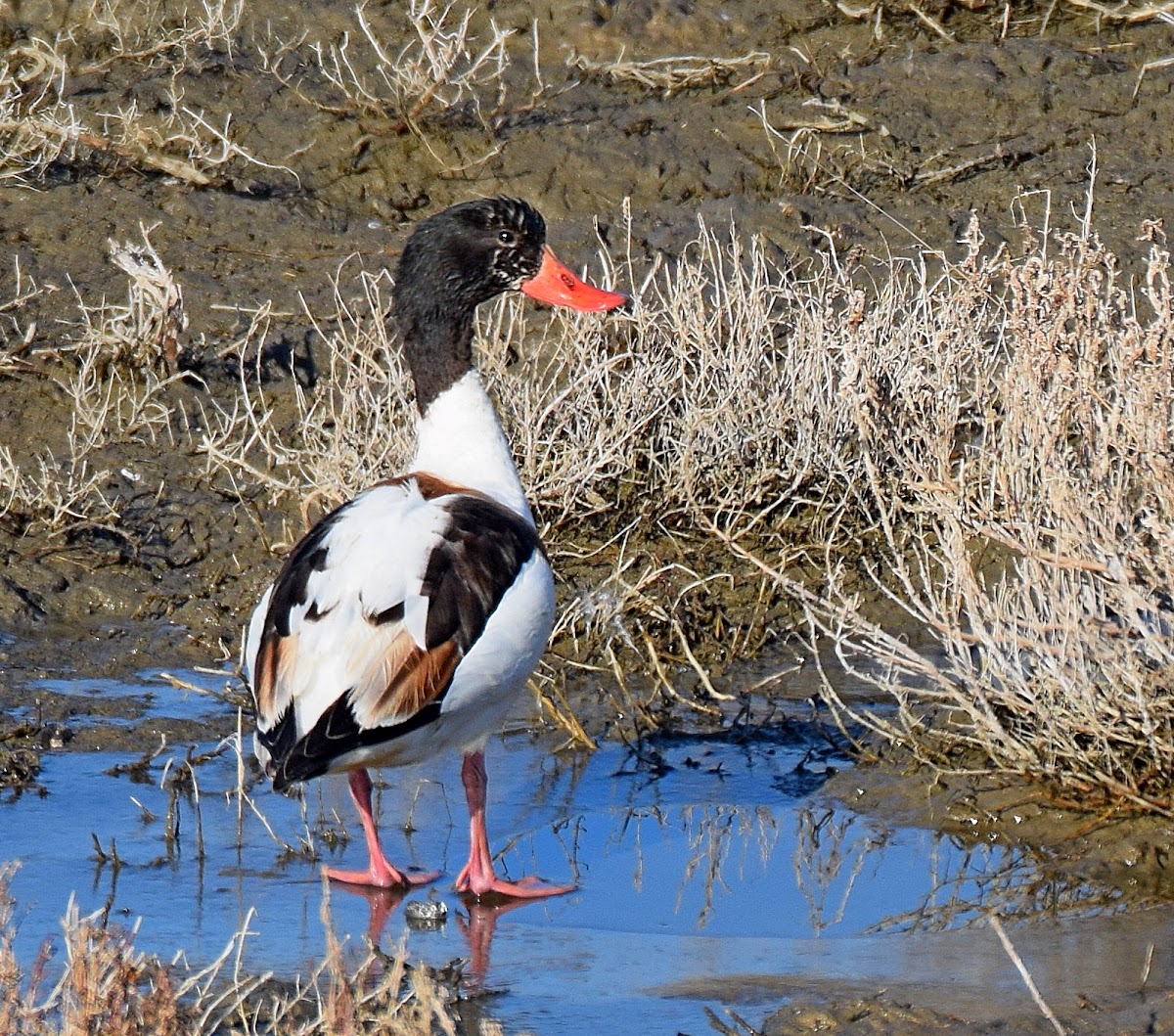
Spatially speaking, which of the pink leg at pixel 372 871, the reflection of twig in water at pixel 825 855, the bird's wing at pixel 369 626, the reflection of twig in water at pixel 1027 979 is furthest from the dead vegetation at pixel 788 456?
the reflection of twig in water at pixel 1027 979

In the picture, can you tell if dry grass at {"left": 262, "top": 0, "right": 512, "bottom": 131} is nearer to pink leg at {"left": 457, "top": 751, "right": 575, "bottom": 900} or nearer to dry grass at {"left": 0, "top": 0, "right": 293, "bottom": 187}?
dry grass at {"left": 0, "top": 0, "right": 293, "bottom": 187}

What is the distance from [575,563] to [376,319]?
3.58ft

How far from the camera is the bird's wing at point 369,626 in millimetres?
4504

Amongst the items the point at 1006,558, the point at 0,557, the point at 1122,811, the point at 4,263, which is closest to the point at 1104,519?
the point at 1122,811

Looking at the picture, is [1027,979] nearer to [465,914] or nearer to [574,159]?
[465,914]

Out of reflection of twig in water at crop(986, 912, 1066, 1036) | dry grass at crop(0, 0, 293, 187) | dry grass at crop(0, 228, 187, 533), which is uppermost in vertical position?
dry grass at crop(0, 0, 293, 187)

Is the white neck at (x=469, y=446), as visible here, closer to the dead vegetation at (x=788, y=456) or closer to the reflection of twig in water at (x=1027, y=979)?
the dead vegetation at (x=788, y=456)

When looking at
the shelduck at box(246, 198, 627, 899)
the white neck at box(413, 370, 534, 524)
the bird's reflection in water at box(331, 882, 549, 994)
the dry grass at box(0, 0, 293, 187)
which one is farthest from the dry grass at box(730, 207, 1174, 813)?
the dry grass at box(0, 0, 293, 187)

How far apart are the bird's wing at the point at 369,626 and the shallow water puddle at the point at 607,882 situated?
0.41 meters

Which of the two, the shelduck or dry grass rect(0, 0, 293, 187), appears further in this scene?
dry grass rect(0, 0, 293, 187)

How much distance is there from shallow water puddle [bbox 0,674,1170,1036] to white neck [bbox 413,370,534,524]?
87 cm

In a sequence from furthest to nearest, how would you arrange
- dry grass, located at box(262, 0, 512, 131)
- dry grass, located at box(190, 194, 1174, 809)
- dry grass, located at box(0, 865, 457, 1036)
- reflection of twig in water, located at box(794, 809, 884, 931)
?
dry grass, located at box(262, 0, 512, 131), dry grass, located at box(190, 194, 1174, 809), reflection of twig in water, located at box(794, 809, 884, 931), dry grass, located at box(0, 865, 457, 1036)

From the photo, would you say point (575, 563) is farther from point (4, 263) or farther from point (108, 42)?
point (108, 42)

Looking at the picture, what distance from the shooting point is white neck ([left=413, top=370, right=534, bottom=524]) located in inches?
211
